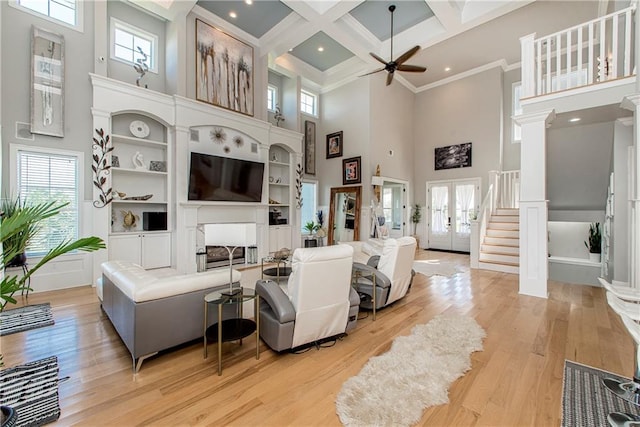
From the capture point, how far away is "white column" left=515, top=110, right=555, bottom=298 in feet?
13.8

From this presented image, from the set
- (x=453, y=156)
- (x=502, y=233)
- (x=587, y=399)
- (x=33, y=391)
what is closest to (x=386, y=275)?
(x=587, y=399)

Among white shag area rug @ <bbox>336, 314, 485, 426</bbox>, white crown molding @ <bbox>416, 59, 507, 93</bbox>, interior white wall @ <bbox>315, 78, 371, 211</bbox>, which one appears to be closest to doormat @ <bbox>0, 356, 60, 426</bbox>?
white shag area rug @ <bbox>336, 314, 485, 426</bbox>

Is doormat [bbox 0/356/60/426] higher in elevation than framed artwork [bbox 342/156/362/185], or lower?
lower

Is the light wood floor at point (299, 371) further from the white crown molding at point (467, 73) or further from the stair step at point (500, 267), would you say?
the white crown molding at point (467, 73)

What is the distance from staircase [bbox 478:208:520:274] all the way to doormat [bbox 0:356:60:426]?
7.08 m

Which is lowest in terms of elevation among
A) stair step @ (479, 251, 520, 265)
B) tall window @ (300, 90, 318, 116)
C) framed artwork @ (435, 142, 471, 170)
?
stair step @ (479, 251, 520, 265)

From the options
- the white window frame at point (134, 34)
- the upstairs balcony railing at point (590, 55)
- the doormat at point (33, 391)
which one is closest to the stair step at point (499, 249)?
the upstairs balcony railing at point (590, 55)

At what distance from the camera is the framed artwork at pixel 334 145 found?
8641 millimetres

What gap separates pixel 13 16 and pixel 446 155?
10271 millimetres

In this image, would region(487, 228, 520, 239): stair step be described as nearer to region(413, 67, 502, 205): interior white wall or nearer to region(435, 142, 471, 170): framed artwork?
region(413, 67, 502, 205): interior white wall

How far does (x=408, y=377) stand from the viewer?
2.15 meters

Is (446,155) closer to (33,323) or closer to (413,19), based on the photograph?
(413,19)

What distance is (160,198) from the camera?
563 centimetres

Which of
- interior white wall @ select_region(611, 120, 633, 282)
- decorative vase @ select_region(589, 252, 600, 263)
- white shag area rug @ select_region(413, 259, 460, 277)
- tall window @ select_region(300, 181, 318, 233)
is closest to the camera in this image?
interior white wall @ select_region(611, 120, 633, 282)
